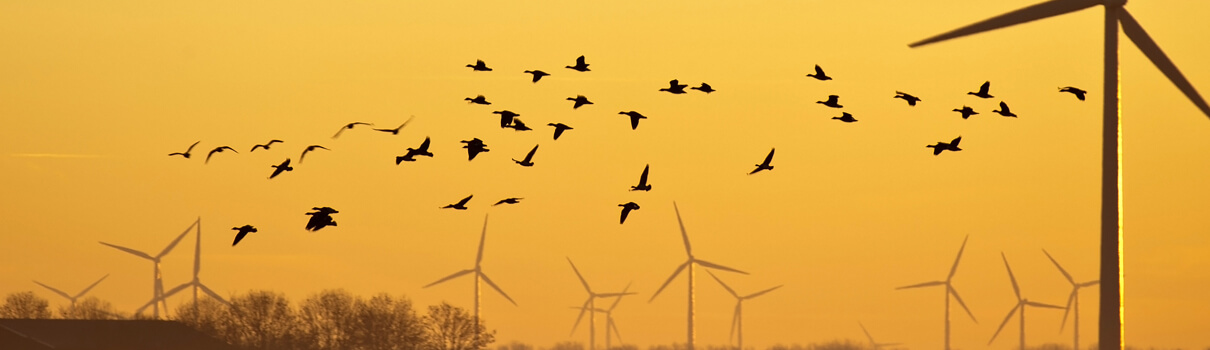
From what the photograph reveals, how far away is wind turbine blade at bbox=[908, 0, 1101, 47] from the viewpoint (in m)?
92.2

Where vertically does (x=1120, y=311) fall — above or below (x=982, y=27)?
below

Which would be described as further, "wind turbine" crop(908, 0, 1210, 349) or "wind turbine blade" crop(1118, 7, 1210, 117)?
"wind turbine blade" crop(1118, 7, 1210, 117)

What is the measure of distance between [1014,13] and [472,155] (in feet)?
73.7

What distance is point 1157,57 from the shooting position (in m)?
94.2

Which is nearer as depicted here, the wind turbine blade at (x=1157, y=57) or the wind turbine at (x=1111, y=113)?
the wind turbine at (x=1111, y=113)

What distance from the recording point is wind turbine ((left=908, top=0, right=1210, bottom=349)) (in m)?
91.1

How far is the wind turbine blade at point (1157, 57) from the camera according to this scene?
93438 mm

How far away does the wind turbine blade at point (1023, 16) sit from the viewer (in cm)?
9225

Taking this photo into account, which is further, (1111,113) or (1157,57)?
(1157,57)

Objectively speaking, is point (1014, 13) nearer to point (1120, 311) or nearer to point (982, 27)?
point (982, 27)

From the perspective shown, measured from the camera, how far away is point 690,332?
18112cm

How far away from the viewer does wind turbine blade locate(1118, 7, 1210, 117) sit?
93438 millimetres

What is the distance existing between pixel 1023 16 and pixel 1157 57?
5177 mm

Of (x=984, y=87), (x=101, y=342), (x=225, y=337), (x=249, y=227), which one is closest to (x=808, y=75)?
(x=984, y=87)
